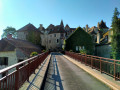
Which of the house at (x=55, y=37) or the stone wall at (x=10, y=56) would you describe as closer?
the stone wall at (x=10, y=56)

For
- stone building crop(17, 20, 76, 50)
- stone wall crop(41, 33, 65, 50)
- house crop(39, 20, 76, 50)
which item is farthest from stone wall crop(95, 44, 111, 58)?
stone wall crop(41, 33, 65, 50)

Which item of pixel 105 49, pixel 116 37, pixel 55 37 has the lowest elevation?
pixel 105 49

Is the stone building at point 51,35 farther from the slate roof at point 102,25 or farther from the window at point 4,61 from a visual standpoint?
the window at point 4,61

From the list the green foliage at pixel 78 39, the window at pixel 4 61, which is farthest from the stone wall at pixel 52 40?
the window at pixel 4 61

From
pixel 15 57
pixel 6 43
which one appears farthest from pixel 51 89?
pixel 6 43

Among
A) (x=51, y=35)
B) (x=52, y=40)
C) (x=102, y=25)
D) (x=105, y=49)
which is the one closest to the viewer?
(x=105, y=49)

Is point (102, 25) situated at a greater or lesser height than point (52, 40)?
greater

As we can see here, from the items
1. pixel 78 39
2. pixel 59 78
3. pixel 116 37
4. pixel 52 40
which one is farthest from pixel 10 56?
pixel 52 40

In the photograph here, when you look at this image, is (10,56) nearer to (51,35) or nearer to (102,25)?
(51,35)

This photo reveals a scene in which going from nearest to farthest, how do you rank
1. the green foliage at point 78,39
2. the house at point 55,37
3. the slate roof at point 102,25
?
1. the green foliage at point 78,39
2. the house at point 55,37
3. the slate roof at point 102,25

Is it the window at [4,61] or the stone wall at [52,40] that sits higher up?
the stone wall at [52,40]

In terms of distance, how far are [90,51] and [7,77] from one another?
29.6 m

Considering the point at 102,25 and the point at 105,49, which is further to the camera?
the point at 102,25

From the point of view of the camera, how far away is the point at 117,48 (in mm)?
21531
